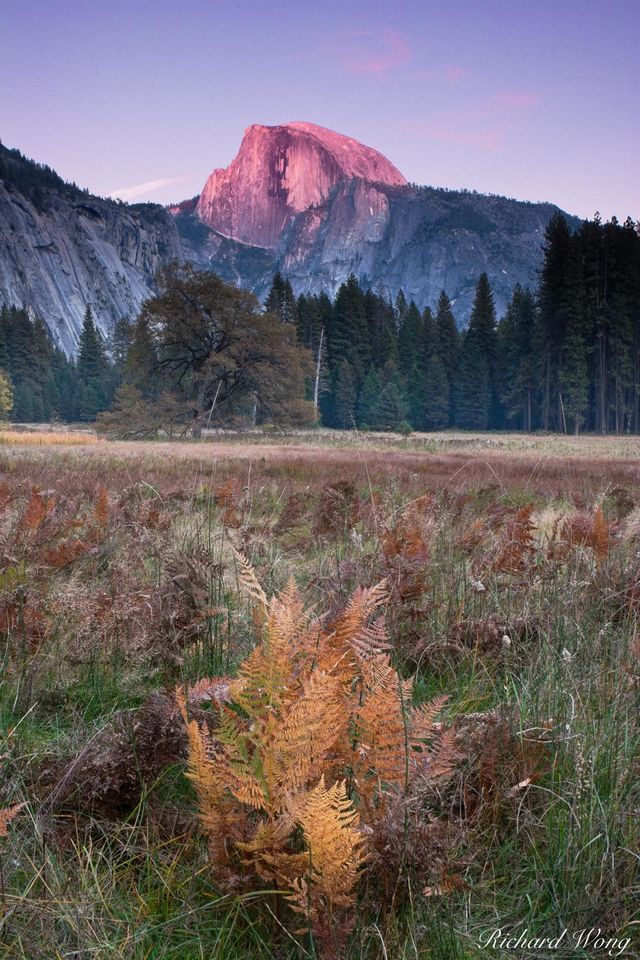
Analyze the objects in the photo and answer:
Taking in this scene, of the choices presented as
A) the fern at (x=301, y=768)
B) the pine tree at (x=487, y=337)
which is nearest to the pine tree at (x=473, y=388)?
the pine tree at (x=487, y=337)

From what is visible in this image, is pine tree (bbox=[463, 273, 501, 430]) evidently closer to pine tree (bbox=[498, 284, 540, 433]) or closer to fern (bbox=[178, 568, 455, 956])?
pine tree (bbox=[498, 284, 540, 433])

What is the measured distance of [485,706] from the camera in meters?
1.80

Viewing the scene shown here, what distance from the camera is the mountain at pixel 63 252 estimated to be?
134 m

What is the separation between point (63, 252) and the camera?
151m

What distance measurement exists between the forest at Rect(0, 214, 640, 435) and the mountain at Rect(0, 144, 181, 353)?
70837 mm

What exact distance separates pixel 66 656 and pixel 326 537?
2784 millimetres

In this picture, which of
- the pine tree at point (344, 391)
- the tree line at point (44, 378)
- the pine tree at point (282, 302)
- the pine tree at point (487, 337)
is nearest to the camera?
the pine tree at point (344, 391)

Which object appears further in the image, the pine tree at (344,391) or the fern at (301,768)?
the pine tree at (344,391)

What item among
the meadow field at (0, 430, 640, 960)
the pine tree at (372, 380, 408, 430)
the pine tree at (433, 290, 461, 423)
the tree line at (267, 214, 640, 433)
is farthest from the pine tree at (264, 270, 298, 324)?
the meadow field at (0, 430, 640, 960)

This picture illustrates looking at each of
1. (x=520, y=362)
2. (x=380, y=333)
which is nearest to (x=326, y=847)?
(x=520, y=362)

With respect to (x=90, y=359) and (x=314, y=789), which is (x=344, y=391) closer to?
(x=90, y=359)

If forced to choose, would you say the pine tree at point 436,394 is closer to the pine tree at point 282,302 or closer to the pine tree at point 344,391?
the pine tree at point 344,391

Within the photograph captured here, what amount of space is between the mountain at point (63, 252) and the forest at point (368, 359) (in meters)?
70.8

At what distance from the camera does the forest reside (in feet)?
111
